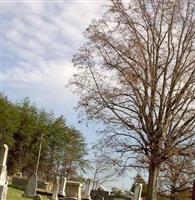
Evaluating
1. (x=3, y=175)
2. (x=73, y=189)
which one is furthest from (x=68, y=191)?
(x=3, y=175)

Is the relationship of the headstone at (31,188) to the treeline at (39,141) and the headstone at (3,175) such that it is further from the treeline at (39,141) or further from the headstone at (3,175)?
the treeline at (39,141)

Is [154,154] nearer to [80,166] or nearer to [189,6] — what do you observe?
[189,6]

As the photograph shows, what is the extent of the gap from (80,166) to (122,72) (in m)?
52.7

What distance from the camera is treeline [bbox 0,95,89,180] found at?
65.8m

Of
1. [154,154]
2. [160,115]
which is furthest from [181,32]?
[154,154]

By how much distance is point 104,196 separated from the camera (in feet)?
105

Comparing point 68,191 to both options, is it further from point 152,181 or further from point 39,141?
point 39,141

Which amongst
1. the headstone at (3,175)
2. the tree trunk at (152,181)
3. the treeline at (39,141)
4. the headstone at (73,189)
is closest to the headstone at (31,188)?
the headstone at (73,189)

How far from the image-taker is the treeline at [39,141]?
6581cm

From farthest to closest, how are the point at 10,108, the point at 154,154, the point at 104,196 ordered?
the point at 10,108
the point at 104,196
the point at 154,154

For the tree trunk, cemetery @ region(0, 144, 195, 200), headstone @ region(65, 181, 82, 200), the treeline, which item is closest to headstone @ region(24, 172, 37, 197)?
cemetery @ region(0, 144, 195, 200)

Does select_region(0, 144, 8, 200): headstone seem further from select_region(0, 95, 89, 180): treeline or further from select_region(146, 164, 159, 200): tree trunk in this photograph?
select_region(0, 95, 89, 180): treeline

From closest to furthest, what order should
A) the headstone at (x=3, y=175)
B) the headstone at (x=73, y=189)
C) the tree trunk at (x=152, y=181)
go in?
the headstone at (x=3, y=175) → the tree trunk at (x=152, y=181) → the headstone at (x=73, y=189)

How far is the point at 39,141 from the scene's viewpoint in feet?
227
